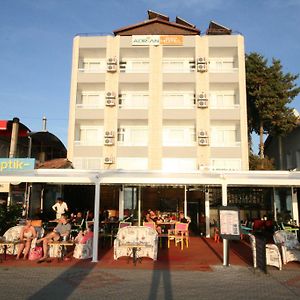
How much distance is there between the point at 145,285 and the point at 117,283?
2.11 feet

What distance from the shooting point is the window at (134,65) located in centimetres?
2666

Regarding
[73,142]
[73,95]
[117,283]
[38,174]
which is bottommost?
[117,283]

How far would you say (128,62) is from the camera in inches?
1068

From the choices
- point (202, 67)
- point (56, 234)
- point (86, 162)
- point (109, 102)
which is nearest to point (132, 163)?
point (86, 162)

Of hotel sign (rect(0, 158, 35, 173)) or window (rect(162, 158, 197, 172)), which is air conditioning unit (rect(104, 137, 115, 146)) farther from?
hotel sign (rect(0, 158, 35, 173))

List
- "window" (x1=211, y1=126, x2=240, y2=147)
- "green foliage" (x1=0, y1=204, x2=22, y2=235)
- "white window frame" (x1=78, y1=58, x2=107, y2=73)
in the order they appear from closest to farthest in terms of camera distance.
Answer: "green foliage" (x1=0, y1=204, x2=22, y2=235) → "window" (x1=211, y1=126, x2=240, y2=147) → "white window frame" (x1=78, y1=58, x2=107, y2=73)

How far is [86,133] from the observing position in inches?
1030

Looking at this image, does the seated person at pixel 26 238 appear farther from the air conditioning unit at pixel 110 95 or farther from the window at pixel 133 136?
the air conditioning unit at pixel 110 95

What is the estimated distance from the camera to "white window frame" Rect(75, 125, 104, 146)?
25.5 metres

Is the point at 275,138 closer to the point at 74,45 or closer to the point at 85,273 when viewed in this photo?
the point at 74,45

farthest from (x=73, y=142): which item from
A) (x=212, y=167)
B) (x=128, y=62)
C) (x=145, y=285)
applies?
(x=145, y=285)

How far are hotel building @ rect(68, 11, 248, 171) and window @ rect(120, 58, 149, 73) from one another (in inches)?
3.0

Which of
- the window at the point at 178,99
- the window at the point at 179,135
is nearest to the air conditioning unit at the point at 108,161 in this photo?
the window at the point at 179,135

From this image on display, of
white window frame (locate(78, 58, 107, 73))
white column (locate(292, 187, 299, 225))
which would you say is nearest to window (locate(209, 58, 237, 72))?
white window frame (locate(78, 58, 107, 73))
